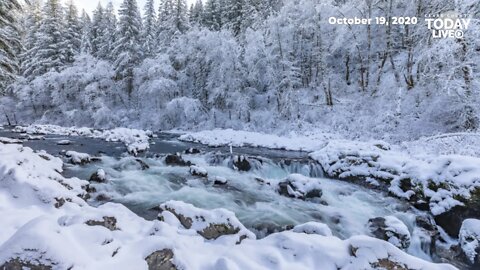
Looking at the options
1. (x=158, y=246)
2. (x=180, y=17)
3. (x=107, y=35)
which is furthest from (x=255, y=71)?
(x=107, y=35)

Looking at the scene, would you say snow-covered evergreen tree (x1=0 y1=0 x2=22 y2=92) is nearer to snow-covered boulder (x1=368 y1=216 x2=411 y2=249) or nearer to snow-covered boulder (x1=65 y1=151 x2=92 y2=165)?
snow-covered boulder (x1=65 y1=151 x2=92 y2=165)

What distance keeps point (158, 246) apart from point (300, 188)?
6.29m

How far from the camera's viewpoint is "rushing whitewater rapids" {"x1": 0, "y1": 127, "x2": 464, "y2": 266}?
7.49m

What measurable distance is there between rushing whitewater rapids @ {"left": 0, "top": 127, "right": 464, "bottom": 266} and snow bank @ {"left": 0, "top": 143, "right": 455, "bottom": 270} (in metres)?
2.34

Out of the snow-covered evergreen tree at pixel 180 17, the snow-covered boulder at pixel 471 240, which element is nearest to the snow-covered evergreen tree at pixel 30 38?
the snow-covered evergreen tree at pixel 180 17

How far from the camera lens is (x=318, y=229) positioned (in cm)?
491

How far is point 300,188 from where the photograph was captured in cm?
930

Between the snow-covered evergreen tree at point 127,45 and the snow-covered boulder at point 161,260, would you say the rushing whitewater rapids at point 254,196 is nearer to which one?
the snow-covered boulder at point 161,260

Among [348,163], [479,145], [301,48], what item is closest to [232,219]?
[348,163]

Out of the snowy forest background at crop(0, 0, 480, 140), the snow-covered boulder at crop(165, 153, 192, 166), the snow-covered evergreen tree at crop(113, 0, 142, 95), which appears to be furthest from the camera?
the snow-covered evergreen tree at crop(113, 0, 142, 95)

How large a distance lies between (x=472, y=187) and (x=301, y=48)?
20318 mm

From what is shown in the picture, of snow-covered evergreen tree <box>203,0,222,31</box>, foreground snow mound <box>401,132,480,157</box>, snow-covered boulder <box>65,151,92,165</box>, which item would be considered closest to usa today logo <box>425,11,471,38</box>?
foreground snow mound <box>401,132,480,157</box>

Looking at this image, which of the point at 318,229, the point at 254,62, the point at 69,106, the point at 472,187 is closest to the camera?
the point at 318,229

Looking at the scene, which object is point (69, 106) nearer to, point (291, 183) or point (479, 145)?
point (291, 183)
